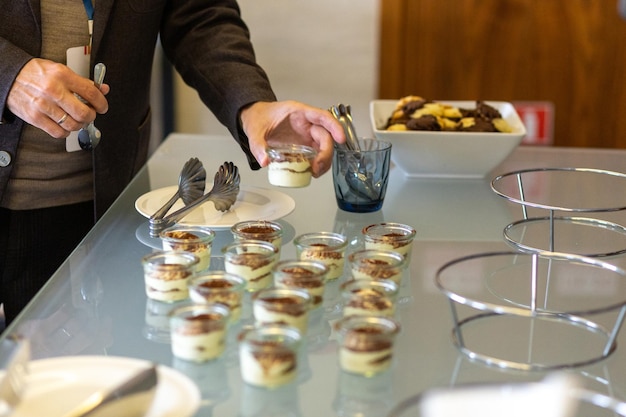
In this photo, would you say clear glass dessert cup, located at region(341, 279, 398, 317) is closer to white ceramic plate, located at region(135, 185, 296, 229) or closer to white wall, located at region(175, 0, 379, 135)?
white ceramic plate, located at region(135, 185, 296, 229)

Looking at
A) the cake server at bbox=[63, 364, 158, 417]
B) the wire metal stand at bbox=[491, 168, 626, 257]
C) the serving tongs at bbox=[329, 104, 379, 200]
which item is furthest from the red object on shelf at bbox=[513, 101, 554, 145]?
the cake server at bbox=[63, 364, 158, 417]

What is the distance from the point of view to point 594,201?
1.58 meters

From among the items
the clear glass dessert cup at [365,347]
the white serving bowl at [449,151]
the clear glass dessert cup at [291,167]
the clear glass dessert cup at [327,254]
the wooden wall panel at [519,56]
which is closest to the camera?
the clear glass dessert cup at [365,347]

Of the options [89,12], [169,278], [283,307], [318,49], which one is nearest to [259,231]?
[169,278]

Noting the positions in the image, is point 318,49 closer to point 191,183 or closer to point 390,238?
point 191,183

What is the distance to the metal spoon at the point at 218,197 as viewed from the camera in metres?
1.37

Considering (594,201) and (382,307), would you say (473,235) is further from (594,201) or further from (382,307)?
(382,307)

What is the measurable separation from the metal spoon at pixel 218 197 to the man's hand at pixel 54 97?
0.61 ft

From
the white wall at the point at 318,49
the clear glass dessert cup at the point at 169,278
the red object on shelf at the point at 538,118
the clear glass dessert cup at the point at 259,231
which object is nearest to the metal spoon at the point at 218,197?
the clear glass dessert cup at the point at 259,231

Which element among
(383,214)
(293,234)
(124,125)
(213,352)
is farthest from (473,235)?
(124,125)

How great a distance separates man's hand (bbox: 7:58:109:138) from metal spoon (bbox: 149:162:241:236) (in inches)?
7.3

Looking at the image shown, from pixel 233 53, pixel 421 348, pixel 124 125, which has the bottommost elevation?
pixel 421 348

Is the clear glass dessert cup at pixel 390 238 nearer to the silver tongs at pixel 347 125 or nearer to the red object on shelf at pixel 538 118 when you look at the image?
the silver tongs at pixel 347 125

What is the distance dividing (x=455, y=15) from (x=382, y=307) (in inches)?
85.8
